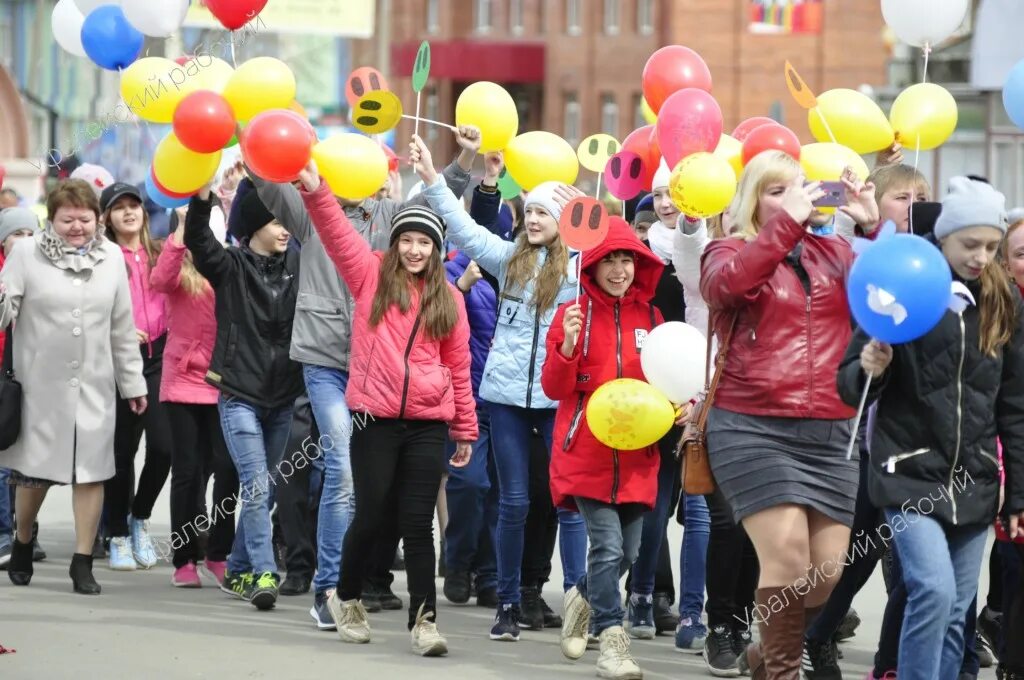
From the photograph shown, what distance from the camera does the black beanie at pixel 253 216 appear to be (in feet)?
29.0

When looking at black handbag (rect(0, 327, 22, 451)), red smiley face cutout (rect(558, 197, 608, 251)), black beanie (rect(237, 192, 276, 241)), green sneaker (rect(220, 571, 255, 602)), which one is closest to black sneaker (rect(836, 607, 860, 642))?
red smiley face cutout (rect(558, 197, 608, 251))

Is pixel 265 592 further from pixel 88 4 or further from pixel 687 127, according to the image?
pixel 88 4

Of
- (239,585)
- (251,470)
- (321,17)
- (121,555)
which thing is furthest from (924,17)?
(321,17)

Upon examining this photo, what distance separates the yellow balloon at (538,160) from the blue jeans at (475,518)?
1285 mm

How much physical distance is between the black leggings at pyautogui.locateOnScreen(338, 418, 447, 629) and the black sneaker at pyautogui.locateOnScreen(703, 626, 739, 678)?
3.92 feet

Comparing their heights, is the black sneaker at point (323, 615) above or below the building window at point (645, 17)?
below

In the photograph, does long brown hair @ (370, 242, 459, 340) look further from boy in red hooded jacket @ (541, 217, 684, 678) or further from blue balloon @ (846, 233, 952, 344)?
blue balloon @ (846, 233, 952, 344)

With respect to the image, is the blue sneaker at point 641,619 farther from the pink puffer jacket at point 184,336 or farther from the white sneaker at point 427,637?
the pink puffer jacket at point 184,336

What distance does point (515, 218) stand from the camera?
9508 millimetres

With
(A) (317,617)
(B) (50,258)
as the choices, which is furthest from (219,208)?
(A) (317,617)

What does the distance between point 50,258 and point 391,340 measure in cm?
231

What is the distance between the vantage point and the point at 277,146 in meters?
7.43

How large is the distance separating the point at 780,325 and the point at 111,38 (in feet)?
15.5

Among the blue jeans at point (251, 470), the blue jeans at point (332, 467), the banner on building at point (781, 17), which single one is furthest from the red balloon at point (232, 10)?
the banner on building at point (781, 17)
